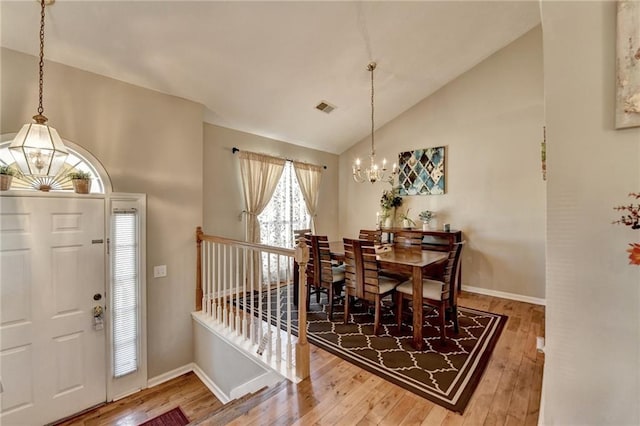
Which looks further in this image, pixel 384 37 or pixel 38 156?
pixel 384 37

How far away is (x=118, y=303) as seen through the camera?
270 centimetres

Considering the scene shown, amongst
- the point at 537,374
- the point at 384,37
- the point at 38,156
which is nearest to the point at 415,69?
the point at 384,37

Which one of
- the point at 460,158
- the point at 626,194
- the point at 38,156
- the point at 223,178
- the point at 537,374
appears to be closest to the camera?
the point at 626,194

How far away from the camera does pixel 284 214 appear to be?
4992 millimetres

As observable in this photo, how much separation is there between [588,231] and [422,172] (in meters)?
3.90

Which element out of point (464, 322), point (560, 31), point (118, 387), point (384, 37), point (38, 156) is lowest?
point (118, 387)

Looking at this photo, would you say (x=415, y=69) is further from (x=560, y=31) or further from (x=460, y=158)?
(x=560, y=31)

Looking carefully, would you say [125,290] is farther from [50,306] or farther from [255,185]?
[255,185]

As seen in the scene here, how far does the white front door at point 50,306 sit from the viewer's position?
7.14 ft

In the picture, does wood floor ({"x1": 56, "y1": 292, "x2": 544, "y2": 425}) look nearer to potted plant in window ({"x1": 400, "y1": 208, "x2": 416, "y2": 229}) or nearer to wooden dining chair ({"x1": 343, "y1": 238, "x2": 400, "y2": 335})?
wooden dining chair ({"x1": 343, "y1": 238, "x2": 400, "y2": 335})

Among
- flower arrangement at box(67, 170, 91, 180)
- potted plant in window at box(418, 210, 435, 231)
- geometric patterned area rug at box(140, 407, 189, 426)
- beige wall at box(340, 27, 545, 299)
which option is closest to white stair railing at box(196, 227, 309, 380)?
A: geometric patterned area rug at box(140, 407, 189, 426)

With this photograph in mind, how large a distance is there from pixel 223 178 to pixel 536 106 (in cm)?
475

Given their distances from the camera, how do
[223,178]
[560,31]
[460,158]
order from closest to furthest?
[560,31] < [223,178] < [460,158]

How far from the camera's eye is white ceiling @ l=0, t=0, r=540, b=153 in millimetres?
2236
